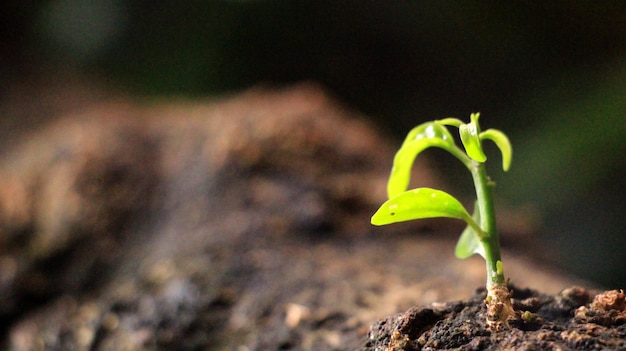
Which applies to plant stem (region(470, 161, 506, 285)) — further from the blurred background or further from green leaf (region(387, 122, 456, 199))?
the blurred background

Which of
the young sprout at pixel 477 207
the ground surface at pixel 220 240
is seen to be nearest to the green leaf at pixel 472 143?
the young sprout at pixel 477 207

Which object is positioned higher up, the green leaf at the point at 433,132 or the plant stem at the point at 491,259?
the green leaf at the point at 433,132

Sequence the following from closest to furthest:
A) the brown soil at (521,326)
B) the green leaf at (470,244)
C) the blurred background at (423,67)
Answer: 1. the brown soil at (521,326)
2. the green leaf at (470,244)
3. the blurred background at (423,67)

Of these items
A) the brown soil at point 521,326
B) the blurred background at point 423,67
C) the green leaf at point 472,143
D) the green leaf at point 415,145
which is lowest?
the brown soil at point 521,326

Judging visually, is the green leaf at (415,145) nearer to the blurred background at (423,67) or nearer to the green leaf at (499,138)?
the green leaf at (499,138)

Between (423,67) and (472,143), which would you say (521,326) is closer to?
(472,143)

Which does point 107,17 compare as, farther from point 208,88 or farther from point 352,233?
point 352,233

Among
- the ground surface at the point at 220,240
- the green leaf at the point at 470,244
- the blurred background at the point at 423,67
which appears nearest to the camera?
the green leaf at the point at 470,244

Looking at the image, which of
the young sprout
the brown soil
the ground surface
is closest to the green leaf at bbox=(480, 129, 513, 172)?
the young sprout

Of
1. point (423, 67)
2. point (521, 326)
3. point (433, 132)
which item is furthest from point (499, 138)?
point (423, 67)
